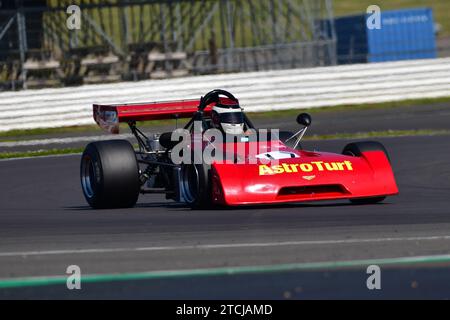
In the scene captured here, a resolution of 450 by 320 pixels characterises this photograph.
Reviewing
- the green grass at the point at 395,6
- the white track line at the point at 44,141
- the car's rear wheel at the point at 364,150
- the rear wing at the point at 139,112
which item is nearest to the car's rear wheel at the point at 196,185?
the rear wing at the point at 139,112

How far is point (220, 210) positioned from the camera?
10977mm

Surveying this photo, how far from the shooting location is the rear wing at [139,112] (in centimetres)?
1234

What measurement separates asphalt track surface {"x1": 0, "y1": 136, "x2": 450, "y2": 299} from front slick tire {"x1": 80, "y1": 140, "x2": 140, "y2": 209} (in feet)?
0.66

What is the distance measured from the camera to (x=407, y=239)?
853 cm

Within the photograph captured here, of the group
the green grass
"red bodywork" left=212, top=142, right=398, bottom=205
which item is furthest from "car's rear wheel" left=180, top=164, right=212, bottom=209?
the green grass

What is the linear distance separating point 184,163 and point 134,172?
518 mm

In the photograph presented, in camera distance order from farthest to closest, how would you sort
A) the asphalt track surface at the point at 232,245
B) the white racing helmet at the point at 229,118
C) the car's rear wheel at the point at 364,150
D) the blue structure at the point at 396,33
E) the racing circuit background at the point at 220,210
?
the blue structure at the point at 396,33 < the white racing helmet at the point at 229,118 < the car's rear wheel at the point at 364,150 < the racing circuit background at the point at 220,210 < the asphalt track surface at the point at 232,245

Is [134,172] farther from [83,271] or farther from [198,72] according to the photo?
[198,72]

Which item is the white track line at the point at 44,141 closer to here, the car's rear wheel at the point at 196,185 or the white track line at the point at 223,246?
the car's rear wheel at the point at 196,185

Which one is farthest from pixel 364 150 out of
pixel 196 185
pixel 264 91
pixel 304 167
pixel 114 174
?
pixel 264 91

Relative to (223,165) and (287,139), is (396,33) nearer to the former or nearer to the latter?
(287,139)

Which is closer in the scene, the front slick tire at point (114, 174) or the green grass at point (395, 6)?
the front slick tire at point (114, 174)

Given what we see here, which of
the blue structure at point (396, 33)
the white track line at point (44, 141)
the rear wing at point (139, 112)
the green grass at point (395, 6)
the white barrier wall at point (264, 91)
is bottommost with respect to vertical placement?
the rear wing at point (139, 112)
